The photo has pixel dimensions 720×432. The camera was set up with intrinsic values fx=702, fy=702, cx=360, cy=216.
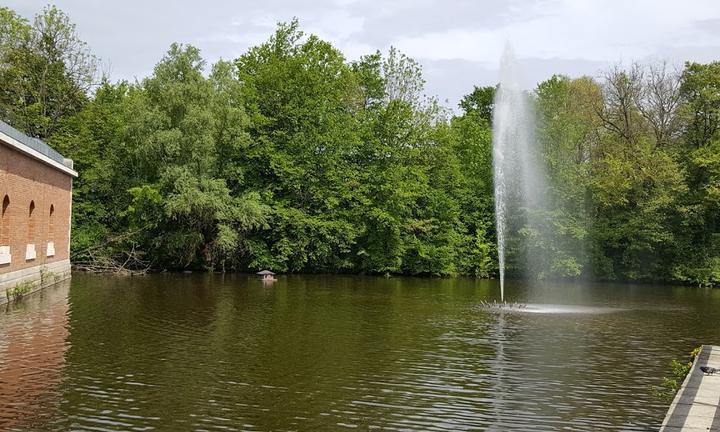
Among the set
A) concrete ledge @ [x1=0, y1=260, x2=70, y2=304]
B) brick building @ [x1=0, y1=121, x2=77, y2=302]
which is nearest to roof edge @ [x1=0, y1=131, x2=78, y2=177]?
brick building @ [x1=0, y1=121, x2=77, y2=302]

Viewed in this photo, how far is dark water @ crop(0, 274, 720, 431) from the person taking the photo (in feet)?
38.0

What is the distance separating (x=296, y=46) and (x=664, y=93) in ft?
92.2

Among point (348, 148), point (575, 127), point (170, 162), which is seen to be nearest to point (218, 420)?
point (170, 162)

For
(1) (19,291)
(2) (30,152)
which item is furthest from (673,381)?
(2) (30,152)

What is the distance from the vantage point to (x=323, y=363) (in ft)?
52.9

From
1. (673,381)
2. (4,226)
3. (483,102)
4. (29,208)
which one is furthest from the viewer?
(483,102)

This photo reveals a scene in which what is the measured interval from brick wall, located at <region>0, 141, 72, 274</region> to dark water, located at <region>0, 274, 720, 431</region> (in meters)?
2.34

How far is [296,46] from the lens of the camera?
5297cm

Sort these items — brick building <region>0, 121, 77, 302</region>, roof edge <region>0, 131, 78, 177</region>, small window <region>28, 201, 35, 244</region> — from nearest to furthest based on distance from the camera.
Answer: roof edge <region>0, 131, 78, 177</region> → brick building <region>0, 121, 77, 302</region> → small window <region>28, 201, 35, 244</region>

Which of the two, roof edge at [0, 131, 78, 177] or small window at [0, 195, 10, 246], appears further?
small window at [0, 195, 10, 246]

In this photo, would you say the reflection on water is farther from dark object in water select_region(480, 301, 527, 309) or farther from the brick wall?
dark object in water select_region(480, 301, 527, 309)

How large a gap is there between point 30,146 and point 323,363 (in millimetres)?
17853

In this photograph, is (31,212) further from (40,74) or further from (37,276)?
(40,74)

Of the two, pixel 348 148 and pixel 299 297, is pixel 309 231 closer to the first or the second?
pixel 348 148
